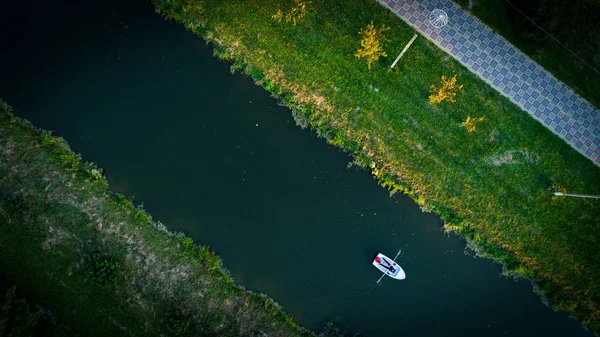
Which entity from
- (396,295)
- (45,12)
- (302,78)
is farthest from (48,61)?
(396,295)

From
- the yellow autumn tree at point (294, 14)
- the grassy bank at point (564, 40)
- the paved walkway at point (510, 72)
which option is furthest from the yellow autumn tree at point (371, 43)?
the grassy bank at point (564, 40)

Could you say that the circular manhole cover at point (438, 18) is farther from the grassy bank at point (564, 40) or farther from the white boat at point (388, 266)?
the white boat at point (388, 266)

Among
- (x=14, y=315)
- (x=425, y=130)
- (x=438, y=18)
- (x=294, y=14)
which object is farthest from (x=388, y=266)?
(x=14, y=315)

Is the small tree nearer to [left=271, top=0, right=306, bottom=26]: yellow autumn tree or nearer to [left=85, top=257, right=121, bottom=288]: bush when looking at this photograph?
[left=271, top=0, right=306, bottom=26]: yellow autumn tree

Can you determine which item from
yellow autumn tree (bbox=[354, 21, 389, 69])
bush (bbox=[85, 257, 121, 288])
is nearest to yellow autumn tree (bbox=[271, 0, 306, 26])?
yellow autumn tree (bbox=[354, 21, 389, 69])

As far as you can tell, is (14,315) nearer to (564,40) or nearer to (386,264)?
(386,264)

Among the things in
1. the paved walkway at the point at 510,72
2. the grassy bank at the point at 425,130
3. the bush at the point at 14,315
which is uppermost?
the paved walkway at the point at 510,72
